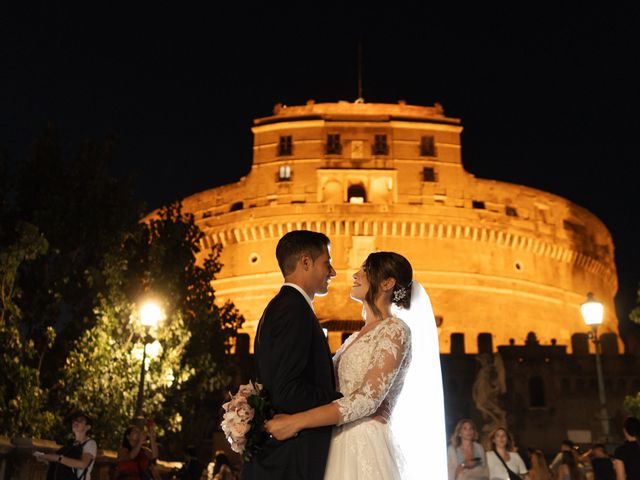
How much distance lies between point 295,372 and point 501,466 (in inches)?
210

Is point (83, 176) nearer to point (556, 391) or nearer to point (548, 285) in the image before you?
point (556, 391)

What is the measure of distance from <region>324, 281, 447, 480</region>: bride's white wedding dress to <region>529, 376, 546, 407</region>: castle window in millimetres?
27635

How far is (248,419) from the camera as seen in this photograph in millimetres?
3205

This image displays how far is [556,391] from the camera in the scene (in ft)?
99.2

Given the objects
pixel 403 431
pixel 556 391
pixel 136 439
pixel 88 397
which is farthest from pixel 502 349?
pixel 403 431

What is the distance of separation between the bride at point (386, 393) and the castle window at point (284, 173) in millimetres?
35453

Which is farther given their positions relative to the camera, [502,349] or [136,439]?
[502,349]

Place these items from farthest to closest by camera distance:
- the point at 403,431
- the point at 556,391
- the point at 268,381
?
the point at 556,391 < the point at 403,431 < the point at 268,381

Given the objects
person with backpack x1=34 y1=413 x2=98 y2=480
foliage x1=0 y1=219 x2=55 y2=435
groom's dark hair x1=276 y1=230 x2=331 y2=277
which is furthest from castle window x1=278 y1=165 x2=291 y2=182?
groom's dark hair x1=276 y1=230 x2=331 y2=277

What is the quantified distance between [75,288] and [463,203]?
2703 cm

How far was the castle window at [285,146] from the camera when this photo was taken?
39.9 metres

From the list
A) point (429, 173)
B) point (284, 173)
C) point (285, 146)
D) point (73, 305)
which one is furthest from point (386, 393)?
point (285, 146)

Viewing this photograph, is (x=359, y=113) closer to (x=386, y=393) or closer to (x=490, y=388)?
(x=490, y=388)

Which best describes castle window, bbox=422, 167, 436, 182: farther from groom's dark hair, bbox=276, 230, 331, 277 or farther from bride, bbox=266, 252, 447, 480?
groom's dark hair, bbox=276, 230, 331, 277
